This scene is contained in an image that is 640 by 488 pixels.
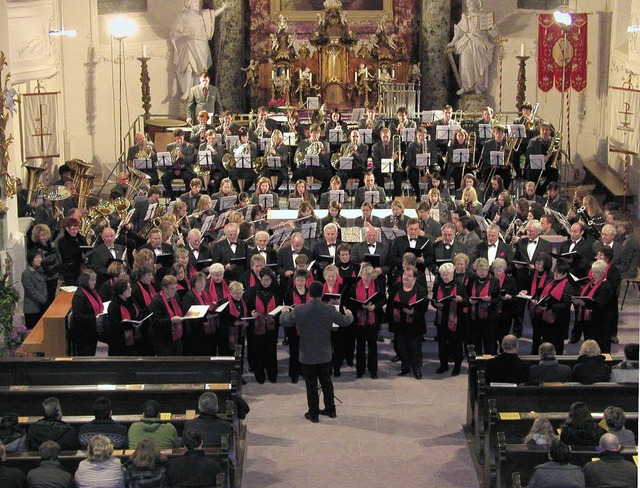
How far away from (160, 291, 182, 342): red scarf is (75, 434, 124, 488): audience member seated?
3.50 m

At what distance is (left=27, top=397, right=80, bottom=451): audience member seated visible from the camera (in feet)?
31.4

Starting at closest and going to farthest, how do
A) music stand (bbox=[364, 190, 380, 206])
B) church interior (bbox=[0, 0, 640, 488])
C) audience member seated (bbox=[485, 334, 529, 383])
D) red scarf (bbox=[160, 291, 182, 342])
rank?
audience member seated (bbox=[485, 334, 529, 383]) < red scarf (bbox=[160, 291, 182, 342]) < music stand (bbox=[364, 190, 380, 206]) < church interior (bbox=[0, 0, 640, 488])

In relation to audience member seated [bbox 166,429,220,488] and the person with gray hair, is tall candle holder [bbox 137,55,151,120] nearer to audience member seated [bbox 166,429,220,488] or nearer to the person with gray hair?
audience member seated [bbox 166,429,220,488]

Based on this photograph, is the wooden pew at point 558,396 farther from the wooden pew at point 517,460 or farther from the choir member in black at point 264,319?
the choir member in black at point 264,319

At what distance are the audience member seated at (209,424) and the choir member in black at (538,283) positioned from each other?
15.5 feet

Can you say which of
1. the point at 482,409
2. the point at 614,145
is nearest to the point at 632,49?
the point at 614,145

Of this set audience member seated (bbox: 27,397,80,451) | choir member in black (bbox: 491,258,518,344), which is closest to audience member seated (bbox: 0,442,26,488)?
audience member seated (bbox: 27,397,80,451)

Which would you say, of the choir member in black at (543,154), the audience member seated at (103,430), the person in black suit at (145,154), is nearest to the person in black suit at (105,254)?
the audience member seated at (103,430)

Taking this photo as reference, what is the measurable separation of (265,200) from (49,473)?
8.43m

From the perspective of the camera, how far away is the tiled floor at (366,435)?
10.8 m

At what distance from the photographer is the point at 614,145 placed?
22234mm

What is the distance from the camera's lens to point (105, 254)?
46.9 feet

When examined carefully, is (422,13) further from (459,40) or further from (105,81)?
(105,81)

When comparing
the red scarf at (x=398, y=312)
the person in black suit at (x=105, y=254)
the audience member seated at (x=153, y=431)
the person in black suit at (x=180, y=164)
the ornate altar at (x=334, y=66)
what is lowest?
the audience member seated at (x=153, y=431)
